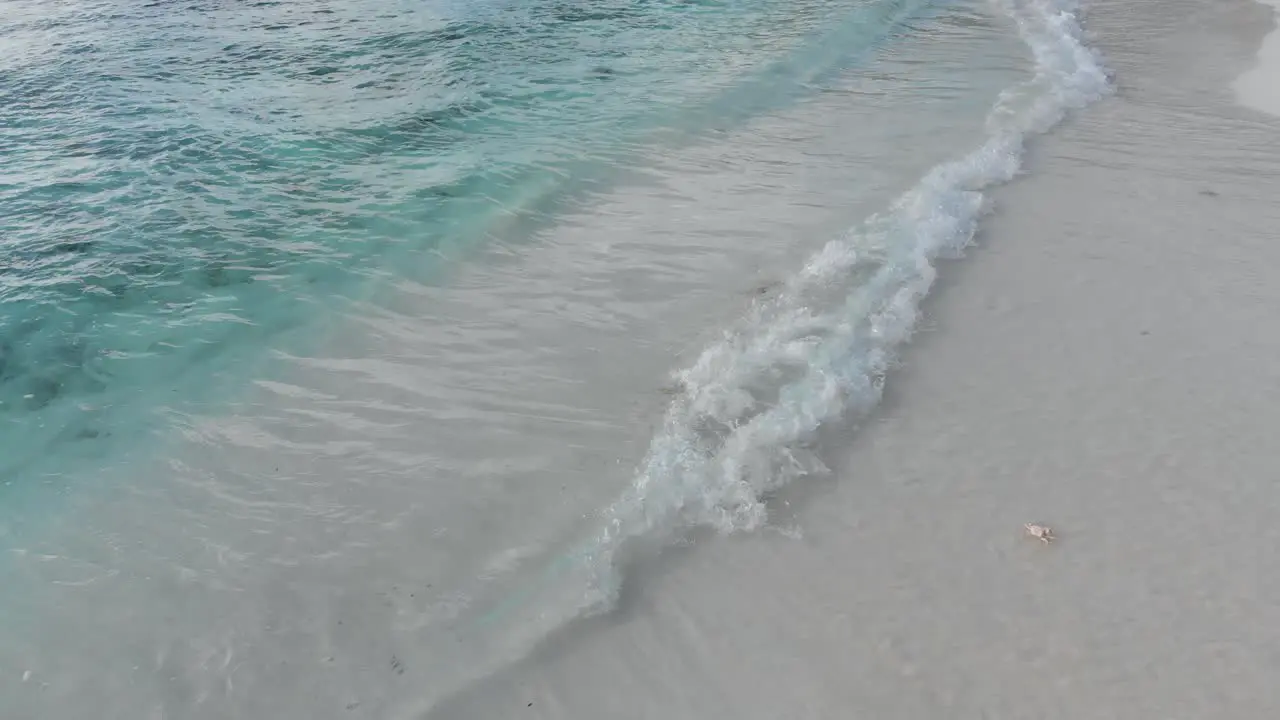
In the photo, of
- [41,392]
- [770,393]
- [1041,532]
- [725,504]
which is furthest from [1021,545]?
[41,392]

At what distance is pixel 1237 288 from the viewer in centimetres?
609

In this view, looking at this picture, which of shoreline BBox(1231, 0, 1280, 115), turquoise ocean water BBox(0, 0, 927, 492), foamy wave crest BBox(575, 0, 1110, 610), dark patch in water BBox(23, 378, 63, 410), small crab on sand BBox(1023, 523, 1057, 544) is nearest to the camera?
small crab on sand BBox(1023, 523, 1057, 544)

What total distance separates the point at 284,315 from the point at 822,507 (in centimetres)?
425

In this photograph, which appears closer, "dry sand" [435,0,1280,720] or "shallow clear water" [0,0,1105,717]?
"dry sand" [435,0,1280,720]

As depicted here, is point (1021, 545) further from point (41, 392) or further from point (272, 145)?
point (272, 145)

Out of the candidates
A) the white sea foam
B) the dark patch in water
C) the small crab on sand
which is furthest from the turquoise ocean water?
the small crab on sand

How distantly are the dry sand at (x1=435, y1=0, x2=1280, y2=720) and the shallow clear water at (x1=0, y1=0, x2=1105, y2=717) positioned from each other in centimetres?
29

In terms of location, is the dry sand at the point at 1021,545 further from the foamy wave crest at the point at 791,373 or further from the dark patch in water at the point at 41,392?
the dark patch in water at the point at 41,392

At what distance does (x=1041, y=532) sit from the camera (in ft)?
13.9

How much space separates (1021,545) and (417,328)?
162 inches

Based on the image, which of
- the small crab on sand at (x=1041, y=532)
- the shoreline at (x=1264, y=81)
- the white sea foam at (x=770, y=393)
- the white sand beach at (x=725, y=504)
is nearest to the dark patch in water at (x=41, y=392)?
the white sand beach at (x=725, y=504)

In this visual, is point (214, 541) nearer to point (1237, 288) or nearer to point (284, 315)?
point (284, 315)

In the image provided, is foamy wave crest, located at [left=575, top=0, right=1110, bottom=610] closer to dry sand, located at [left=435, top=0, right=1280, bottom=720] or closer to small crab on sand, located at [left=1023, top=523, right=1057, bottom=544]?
dry sand, located at [left=435, top=0, right=1280, bottom=720]

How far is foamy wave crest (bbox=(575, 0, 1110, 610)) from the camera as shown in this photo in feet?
14.7
